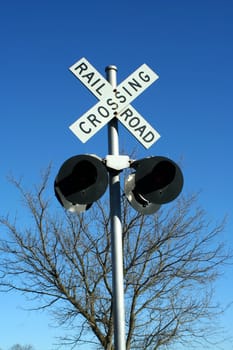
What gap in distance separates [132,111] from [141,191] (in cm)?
69

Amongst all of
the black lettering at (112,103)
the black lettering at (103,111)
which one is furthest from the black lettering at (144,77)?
the black lettering at (103,111)

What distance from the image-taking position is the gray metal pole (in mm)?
3689

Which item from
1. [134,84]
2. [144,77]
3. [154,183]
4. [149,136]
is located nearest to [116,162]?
[154,183]

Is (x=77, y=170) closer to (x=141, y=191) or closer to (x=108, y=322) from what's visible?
(x=141, y=191)

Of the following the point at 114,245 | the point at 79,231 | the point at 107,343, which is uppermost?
the point at 79,231

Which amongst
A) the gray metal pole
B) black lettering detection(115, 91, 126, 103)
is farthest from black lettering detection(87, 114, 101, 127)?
black lettering detection(115, 91, 126, 103)

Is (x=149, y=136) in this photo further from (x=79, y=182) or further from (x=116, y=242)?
(x=116, y=242)

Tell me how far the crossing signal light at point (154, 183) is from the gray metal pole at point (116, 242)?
114mm

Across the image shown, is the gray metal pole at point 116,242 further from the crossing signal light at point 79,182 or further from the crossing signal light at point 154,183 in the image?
the crossing signal light at point 79,182

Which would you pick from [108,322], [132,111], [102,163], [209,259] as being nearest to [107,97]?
[132,111]

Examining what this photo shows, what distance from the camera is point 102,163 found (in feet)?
13.0

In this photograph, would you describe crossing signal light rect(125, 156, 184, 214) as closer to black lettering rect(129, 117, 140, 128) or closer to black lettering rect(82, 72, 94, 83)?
black lettering rect(129, 117, 140, 128)

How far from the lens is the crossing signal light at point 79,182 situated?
3893 mm

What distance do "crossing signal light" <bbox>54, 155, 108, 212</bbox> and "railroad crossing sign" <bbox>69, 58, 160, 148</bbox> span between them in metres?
0.34
